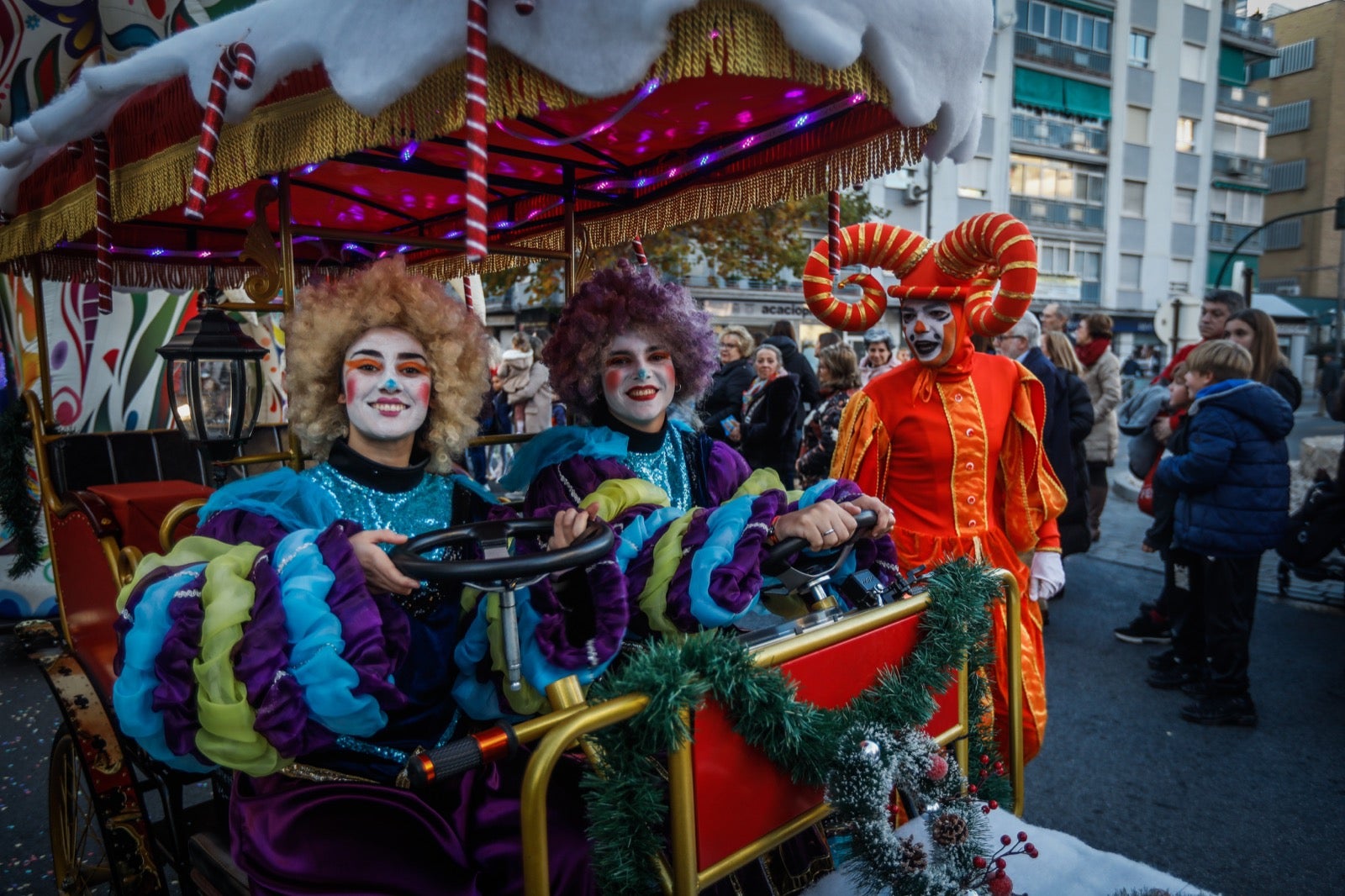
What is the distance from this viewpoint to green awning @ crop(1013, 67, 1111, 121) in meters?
25.8

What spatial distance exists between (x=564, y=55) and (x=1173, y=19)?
1359 inches

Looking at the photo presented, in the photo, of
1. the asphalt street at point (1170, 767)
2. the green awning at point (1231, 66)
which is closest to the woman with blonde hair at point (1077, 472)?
the asphalt street at point (1170, 767)

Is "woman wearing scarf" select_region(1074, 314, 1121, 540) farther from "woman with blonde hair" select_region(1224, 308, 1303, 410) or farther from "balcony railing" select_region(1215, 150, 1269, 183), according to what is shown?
"balcony railing" select_region(1215, 150, 1269, 183)

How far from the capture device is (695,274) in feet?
75.7

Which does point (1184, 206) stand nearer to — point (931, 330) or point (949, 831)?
point (931, 330)

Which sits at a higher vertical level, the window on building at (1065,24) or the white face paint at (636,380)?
the window on building at (1065,24)

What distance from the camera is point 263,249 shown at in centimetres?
241

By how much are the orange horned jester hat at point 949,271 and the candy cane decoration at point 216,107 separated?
186cm

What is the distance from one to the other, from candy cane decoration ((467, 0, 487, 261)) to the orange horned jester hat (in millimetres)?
1744

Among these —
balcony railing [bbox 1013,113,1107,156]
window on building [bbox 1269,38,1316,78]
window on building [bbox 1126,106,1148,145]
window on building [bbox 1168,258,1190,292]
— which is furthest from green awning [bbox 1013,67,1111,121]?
window on building [bbox 1269,38,1316,78]

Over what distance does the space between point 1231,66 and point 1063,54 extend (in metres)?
9.11

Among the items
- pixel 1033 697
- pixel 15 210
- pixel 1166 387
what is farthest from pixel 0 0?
pixel 1166 387

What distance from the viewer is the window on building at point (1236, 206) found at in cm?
3067

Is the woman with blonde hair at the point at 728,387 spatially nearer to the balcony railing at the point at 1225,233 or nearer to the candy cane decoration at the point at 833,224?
the candy cane decoration at the point at 833,224
